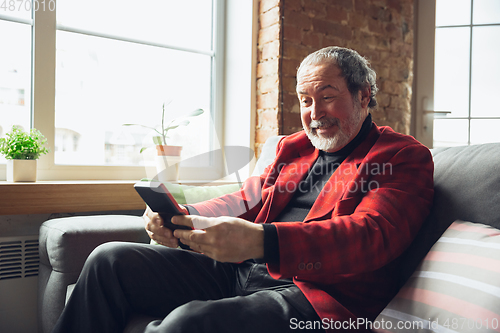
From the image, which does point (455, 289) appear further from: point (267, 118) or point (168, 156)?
point (267, 118)

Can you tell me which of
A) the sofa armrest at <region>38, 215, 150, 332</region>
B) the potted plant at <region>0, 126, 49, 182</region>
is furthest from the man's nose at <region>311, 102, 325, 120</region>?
the potted plant at <region>0, 126, 49, 182</region>

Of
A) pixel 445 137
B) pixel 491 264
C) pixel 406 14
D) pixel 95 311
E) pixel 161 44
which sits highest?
pixel 406 14

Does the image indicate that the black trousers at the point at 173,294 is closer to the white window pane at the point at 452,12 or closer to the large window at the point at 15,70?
the large window at the point at 15,70

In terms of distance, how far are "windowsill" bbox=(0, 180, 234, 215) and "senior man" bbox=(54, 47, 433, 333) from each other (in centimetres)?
37

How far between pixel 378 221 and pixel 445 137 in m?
1.92

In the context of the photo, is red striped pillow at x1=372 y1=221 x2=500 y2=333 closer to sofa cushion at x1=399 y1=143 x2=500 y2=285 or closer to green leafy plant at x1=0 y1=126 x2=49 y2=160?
sofa cushion at x1=399 y1=143 x2=500 y2=285

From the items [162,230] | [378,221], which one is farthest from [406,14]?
[162,230]

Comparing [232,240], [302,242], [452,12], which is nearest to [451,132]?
[452,12]

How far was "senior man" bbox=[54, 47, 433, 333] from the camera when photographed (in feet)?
2.63

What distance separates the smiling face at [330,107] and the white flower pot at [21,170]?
1.18 meters

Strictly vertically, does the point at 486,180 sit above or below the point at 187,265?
above

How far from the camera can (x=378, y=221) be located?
2.78ft

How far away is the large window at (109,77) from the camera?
1.77m

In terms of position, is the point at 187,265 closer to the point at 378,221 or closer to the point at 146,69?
the point at 378,221
